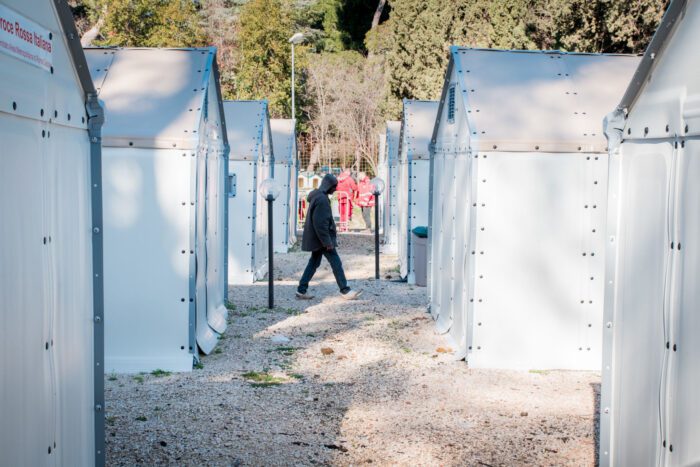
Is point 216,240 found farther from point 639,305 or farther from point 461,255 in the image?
point 639,305

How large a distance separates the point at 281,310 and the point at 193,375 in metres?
3.80

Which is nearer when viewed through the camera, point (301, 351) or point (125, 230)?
point (125, 230)

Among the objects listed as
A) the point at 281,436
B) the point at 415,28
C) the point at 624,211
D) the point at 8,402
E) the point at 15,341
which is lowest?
the point at 281,436

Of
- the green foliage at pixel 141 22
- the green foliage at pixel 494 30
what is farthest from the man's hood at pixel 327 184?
the green foliage at pixel 141 22

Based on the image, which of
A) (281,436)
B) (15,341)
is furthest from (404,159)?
(15,341)

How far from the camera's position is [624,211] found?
414 centimetres

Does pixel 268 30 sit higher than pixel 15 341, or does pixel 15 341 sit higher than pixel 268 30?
pixel 268 30

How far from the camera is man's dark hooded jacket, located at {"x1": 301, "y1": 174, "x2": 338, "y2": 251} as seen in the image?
1201cm

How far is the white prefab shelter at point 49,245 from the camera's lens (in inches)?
122

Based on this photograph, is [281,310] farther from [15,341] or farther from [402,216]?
[15,341]

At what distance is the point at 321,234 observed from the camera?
39.4 ft

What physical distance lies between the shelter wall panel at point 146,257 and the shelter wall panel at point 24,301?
426cm

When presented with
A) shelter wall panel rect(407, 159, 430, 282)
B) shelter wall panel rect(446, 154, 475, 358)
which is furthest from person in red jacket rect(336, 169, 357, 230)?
shelter wall panel rect(446, 154, 475, 358)

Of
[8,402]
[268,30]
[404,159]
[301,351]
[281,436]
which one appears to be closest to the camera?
[8,402]
